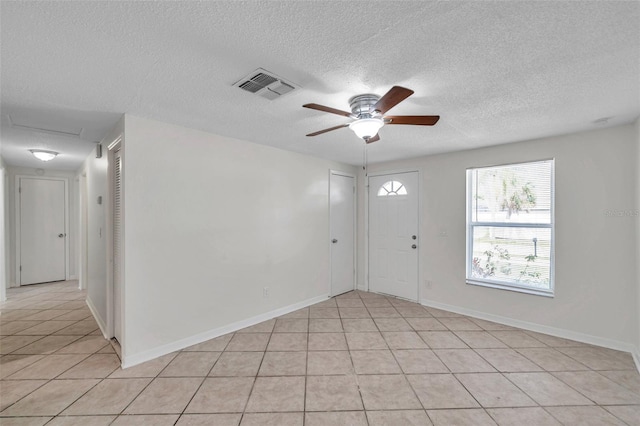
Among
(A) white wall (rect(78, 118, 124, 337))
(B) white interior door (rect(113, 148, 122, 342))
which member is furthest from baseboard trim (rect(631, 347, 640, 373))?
(A) white wall (rect(78, 118, 124, 337))

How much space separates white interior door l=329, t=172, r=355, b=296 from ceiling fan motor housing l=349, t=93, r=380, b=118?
99.3 inches

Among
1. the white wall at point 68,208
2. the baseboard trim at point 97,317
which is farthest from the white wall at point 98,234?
the white wall at point 68,208

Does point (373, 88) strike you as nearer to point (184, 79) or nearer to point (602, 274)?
point (184, 79)

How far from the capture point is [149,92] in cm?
208

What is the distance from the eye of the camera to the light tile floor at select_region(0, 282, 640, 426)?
1909 mm

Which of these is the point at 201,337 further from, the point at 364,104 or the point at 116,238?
the point at 364,104

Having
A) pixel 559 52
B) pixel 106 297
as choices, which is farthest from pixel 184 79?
pixel 106 297

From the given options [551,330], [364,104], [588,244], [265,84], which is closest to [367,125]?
[364,104]

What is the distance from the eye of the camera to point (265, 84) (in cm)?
192

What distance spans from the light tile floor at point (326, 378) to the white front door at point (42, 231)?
2.61 meters

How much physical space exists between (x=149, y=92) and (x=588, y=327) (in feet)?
15.7

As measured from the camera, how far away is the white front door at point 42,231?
5262 mm

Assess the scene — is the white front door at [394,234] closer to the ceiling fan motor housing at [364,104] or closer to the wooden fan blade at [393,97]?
the ceiling fan motor housing at [364,104]

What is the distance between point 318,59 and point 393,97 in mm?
507
